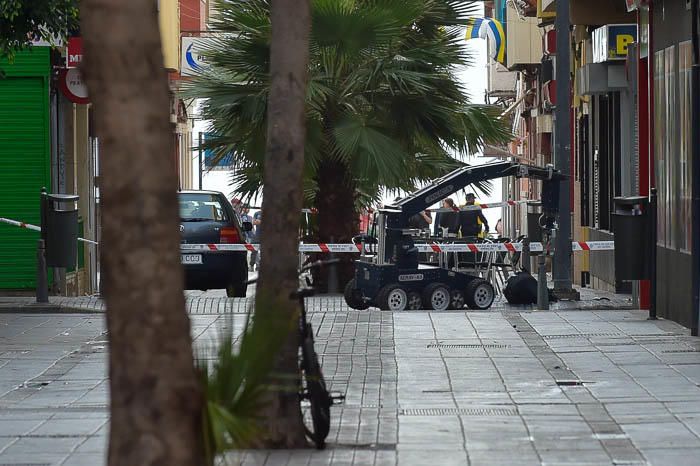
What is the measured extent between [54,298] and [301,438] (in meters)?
12.3

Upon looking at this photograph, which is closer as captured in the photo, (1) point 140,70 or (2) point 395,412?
(1) point 140,70

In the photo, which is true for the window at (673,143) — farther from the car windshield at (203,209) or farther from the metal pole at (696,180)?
the car windshield at (203,209)

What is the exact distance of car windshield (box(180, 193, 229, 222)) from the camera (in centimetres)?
2234

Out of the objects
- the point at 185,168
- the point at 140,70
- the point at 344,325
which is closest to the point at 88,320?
the point at 344,325

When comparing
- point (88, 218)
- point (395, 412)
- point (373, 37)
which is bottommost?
point (395, 412)

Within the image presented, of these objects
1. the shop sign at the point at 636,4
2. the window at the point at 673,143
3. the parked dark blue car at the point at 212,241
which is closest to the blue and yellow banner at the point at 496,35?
the parked dark blue car at the point at 212,241

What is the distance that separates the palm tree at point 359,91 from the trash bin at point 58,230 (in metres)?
3.73

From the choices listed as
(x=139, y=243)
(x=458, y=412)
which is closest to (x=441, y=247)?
(x=458, y=412)

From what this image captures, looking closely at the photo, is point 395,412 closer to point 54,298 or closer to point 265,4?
point 54,298

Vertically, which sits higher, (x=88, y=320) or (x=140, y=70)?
(x=140, y=70)

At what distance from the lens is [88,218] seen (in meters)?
25.4

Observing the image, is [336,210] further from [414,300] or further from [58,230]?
[58,230]

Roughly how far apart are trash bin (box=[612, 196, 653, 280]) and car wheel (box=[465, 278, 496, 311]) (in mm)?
3819

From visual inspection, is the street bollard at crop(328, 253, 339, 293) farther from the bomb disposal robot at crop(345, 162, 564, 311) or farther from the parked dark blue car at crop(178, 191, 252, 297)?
the bomb disposal robot at crop(345, 162, 564, 311)
